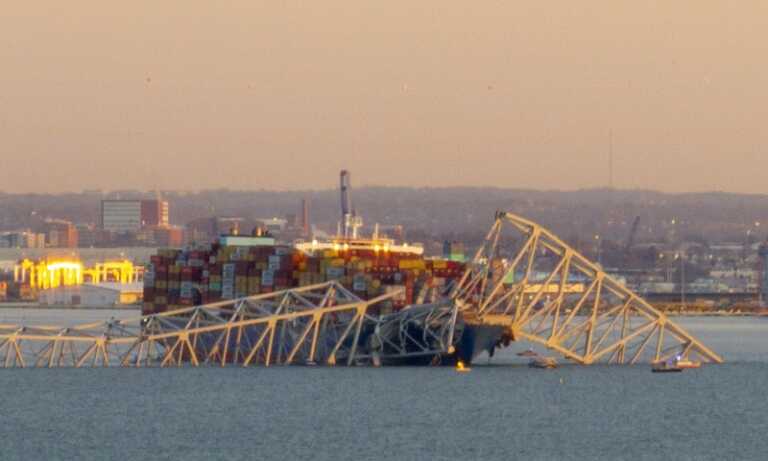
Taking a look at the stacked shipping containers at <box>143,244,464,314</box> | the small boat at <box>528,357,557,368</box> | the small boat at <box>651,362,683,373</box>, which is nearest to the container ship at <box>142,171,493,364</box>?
the stacked shipping containers at <box>143,244,464,314</box>

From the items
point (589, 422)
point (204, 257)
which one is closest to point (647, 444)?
point (589, 422)

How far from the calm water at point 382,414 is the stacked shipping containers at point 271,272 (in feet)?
24.0

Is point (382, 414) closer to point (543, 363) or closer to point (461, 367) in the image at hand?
point (461, 367)

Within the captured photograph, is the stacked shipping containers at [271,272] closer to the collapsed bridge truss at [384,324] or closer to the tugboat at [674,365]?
the collapsed bridge truss at [384,324]

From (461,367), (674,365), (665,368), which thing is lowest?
(665,368)

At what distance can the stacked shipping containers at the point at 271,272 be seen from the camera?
114250mm

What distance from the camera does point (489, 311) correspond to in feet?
344

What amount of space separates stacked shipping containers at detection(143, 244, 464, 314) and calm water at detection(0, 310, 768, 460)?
24.0ft

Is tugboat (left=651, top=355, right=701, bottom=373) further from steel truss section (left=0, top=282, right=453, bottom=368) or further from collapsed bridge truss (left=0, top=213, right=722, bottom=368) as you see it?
steel truss section (left=0, top=282, right=453, bottom=368)

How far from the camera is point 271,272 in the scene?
12281 cm

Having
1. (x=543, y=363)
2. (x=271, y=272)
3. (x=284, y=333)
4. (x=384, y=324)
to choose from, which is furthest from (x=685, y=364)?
(x=271, y=272)

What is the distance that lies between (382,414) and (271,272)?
4078 cm

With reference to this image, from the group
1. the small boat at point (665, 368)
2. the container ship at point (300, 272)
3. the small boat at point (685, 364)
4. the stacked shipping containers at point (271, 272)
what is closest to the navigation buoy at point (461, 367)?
the container ship at point (300, 272)

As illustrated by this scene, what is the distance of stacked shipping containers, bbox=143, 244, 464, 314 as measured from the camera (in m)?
114
